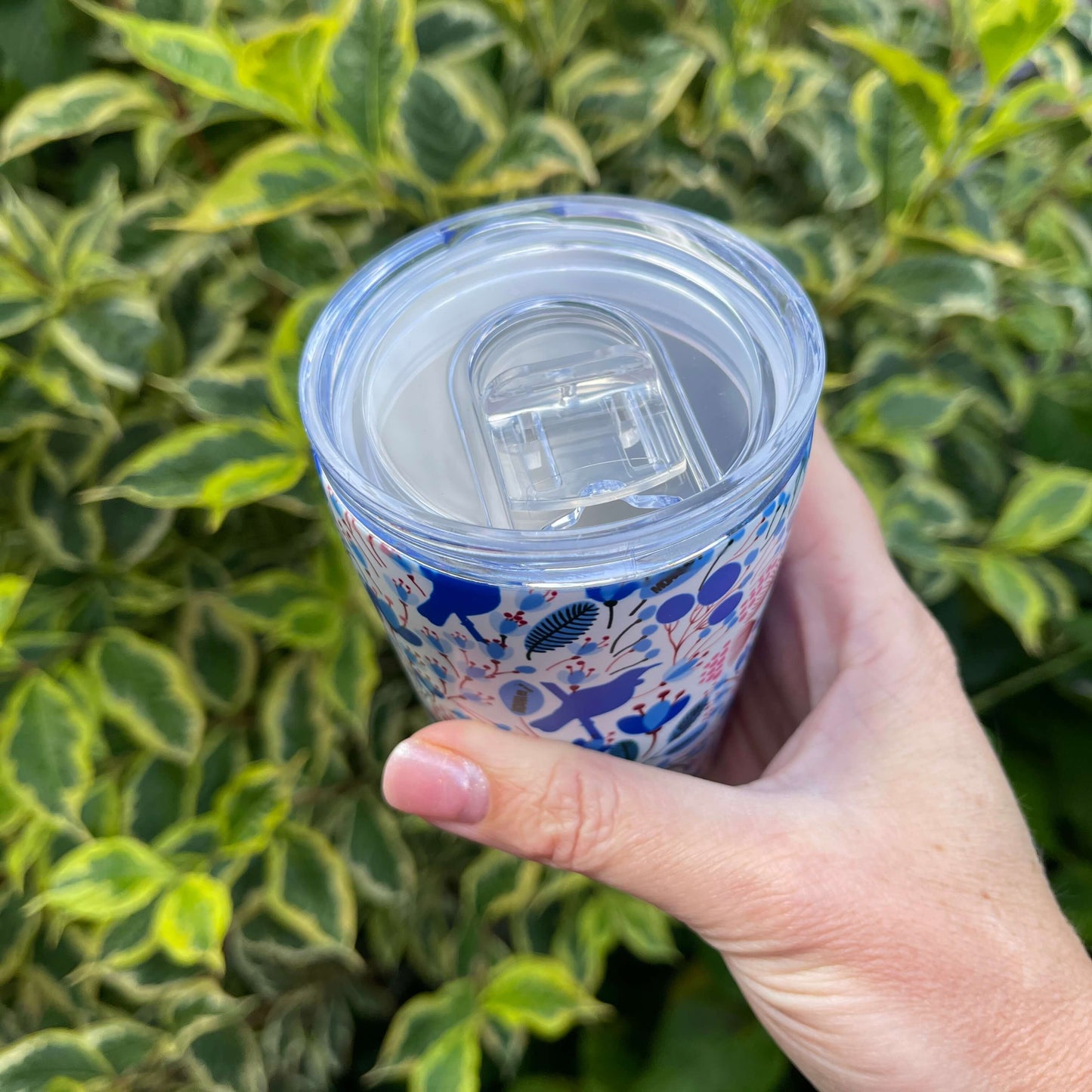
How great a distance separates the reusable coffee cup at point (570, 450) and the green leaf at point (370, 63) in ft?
0.35

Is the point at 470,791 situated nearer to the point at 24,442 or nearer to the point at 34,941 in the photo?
the point at 24,442

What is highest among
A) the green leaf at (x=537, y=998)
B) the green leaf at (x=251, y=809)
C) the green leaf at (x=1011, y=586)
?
the green leaf at (x=1011, y=586)

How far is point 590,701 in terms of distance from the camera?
491 millimetres

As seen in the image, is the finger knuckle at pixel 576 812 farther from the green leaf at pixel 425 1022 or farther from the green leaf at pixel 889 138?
the green leaf at pixel 889 138

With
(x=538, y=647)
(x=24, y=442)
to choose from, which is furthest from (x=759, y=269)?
(x=24, y=442)

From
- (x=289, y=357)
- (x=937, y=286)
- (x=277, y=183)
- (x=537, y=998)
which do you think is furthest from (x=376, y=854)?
(x=937, y=286)

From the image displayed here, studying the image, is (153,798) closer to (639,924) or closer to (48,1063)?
(48,1063)

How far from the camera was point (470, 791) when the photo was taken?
0.50 meters

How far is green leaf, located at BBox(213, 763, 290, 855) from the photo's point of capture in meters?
0.65

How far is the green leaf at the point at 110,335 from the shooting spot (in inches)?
21.8

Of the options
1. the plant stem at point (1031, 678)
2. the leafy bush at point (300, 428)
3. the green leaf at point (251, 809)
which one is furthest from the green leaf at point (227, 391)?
the plant stem at point (1031, 678)

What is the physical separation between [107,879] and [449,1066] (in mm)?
280

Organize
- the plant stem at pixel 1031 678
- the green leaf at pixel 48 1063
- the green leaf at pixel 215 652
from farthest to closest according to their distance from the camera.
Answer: the plant stem at pixel 1031 678 < the green leaf at pixel 215 652 < the green leaf at pixel 48 1063

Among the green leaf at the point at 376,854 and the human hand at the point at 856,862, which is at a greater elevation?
the human hand at the point at 856,862
